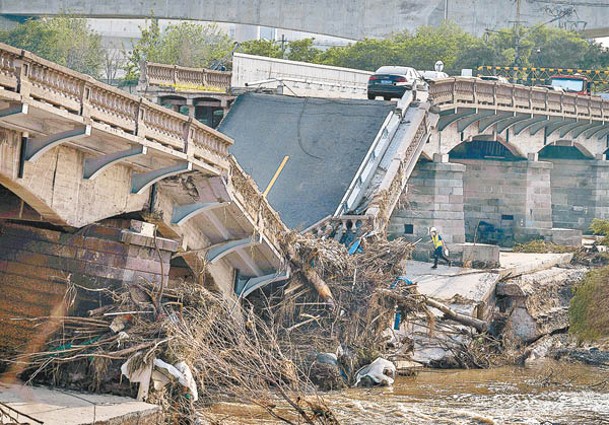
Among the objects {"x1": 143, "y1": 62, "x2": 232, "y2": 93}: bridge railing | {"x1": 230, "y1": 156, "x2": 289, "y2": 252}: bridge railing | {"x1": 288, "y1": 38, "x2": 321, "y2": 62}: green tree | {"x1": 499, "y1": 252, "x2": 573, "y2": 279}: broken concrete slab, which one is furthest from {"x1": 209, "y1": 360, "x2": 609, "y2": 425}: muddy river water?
{"x1": 288, "y1": 38, "x2": 321, "y2": 62}: green tree

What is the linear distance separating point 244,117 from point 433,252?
25.7 ft

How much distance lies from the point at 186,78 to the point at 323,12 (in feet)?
121

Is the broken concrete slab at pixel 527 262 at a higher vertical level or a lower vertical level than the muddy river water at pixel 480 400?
higher

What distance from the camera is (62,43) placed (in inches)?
2717

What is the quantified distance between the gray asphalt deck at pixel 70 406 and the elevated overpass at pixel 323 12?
6450 cm

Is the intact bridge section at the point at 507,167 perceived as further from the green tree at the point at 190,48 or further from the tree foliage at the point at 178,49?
the green tree at the point at 190,48

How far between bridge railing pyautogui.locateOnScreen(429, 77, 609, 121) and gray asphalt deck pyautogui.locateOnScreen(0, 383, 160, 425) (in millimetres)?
23634

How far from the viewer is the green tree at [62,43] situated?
68.2 meters

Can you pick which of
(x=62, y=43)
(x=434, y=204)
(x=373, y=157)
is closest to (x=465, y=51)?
(x=62, y=43)

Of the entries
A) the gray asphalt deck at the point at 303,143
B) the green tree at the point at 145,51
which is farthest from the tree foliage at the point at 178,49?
the gray asphalt deck at the point at 303,143

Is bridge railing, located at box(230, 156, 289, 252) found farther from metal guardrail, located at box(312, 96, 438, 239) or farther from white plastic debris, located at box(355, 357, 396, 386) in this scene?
metal guardrail, located at box(312, 96, 438, 239)

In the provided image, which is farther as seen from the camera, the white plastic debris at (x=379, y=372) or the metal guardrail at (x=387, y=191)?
the metal guardrail at (x=387, y=191)

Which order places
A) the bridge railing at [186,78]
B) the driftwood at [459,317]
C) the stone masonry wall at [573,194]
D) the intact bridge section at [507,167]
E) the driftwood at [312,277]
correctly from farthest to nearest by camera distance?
the stone masonry wall at [573,194] < the bridge railing at [186,78] < the intact bridge section at [507,167] < the driftwood at [459,317] < the driftwood at [312,277]

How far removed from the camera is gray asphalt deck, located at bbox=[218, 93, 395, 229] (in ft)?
118
